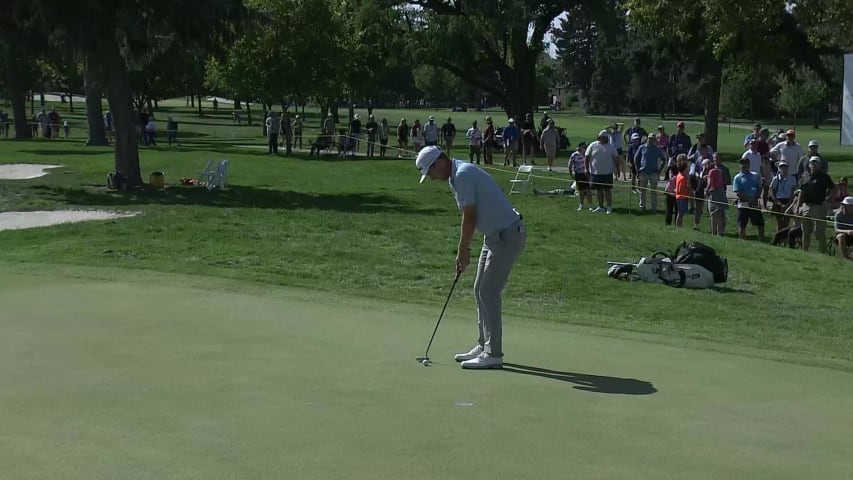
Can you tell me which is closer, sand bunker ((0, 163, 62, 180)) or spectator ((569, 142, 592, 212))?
spectator ((569, 142, 592, 212))

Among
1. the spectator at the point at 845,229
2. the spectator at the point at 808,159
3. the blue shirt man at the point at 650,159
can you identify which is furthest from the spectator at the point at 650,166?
the spectator at the point at 845,229

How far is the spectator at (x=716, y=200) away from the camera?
73.0ft

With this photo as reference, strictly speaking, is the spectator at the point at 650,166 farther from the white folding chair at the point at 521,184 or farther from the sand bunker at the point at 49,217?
the sand bunker at the point at 49,217

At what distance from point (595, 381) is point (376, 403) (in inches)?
72.7

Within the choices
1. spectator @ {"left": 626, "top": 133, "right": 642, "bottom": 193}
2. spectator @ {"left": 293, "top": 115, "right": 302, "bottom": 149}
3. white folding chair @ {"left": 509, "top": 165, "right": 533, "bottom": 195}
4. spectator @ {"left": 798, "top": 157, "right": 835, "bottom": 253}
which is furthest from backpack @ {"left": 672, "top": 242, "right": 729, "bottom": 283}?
spectator @ {"left": 293, "top": 115, "right": 302, "bottom": 149}

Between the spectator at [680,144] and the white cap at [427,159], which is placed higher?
the white cap at [427,159]

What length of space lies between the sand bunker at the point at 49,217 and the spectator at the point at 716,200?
11588 mm

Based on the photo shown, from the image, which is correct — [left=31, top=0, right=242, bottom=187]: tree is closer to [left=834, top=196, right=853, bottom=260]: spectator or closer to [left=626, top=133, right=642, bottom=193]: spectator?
[left=626, top=133, right=642, bottom=193]: spectator

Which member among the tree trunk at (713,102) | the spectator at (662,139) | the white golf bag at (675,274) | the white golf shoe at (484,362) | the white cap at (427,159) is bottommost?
the white golf bag at (675,274)

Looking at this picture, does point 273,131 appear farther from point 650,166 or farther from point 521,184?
point 650,166

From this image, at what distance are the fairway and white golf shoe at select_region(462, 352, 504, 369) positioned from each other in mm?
132

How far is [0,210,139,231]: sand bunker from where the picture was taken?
66.0 ft

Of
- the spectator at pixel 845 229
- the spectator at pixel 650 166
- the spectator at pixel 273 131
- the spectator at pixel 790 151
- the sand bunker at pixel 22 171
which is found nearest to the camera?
the spectator at pixel 845 229

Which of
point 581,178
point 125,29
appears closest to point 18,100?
point 125,29
